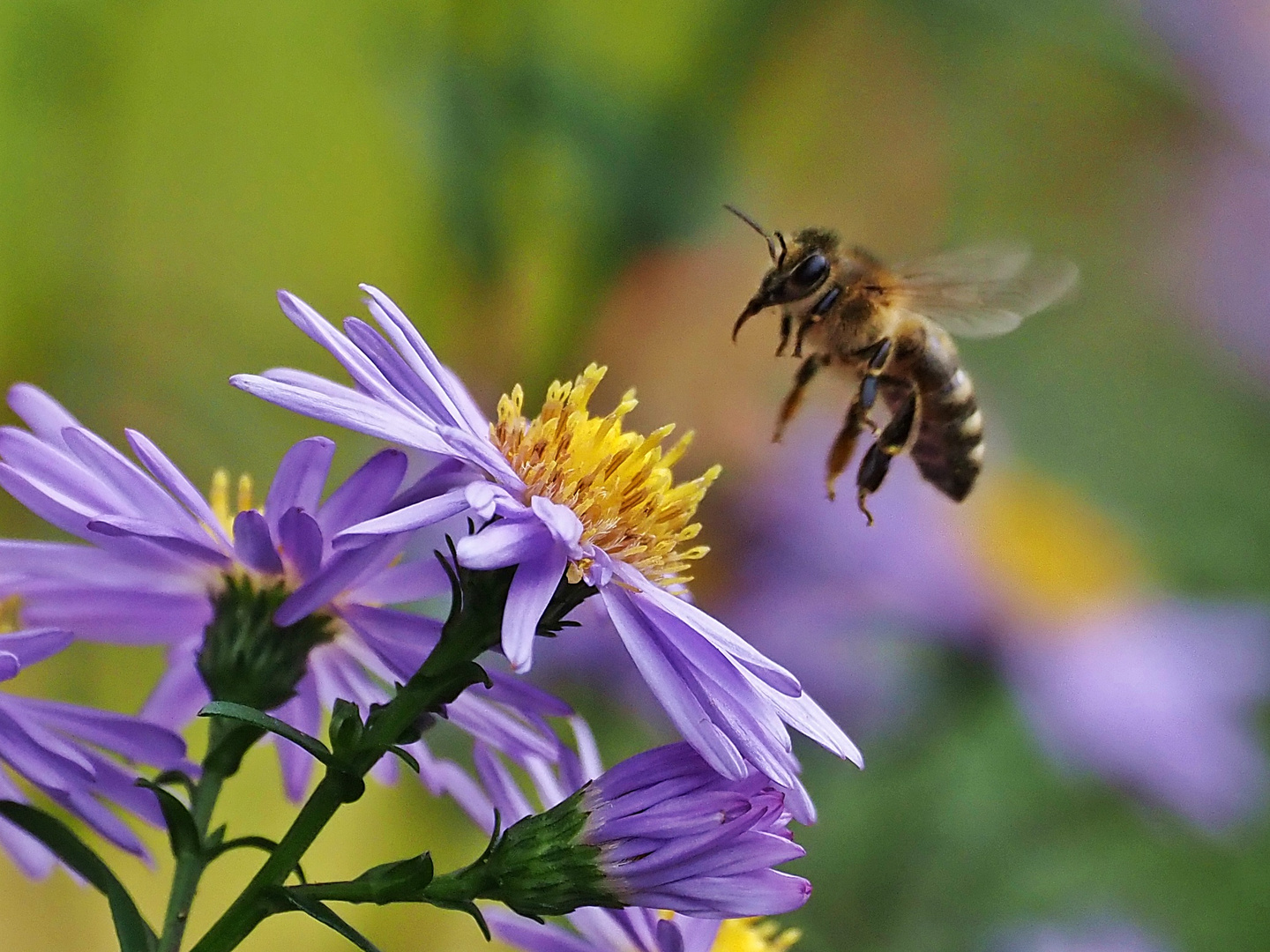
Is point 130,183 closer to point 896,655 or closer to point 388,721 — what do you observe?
point 896,655

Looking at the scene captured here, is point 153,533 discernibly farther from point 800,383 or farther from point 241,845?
point 800,383

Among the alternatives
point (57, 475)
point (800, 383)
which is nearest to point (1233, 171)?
point (800, 383)

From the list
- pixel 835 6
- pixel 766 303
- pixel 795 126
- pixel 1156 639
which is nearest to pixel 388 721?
pixel 766 303

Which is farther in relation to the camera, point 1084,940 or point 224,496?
point 1084,940

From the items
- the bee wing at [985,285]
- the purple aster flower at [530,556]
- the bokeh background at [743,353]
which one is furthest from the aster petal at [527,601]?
the bokeh background at [743,353]

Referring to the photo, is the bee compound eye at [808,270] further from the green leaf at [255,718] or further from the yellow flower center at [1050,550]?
the yellow flower center at [1050,550]
